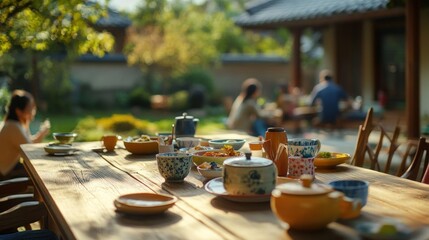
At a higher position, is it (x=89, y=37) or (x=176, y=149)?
(x=89, y=37)

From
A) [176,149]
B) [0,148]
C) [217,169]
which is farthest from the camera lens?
[0,148]

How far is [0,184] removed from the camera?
3.57 meters

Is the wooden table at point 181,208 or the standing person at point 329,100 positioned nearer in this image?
the wooden table at point 181,208

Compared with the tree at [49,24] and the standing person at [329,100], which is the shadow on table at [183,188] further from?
the standing person at [329,100]

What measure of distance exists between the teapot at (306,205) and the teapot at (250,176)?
30 cm

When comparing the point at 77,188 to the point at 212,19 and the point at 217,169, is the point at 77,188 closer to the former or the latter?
the point at 217,169

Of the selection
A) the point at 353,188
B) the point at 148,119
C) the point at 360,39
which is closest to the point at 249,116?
the point at 360,39

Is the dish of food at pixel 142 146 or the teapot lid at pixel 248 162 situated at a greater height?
the teapot lid at pixel 248 162

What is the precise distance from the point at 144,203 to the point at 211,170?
0.54 metres

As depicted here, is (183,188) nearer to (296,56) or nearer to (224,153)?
(224,153)

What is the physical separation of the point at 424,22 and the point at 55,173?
29.2ft

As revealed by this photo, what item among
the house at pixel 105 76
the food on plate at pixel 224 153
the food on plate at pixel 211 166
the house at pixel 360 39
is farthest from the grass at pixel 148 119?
the food on plate at pixel 211 166

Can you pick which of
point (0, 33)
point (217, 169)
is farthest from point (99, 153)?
point (217, 169)

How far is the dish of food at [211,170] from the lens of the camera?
266 centimetres
